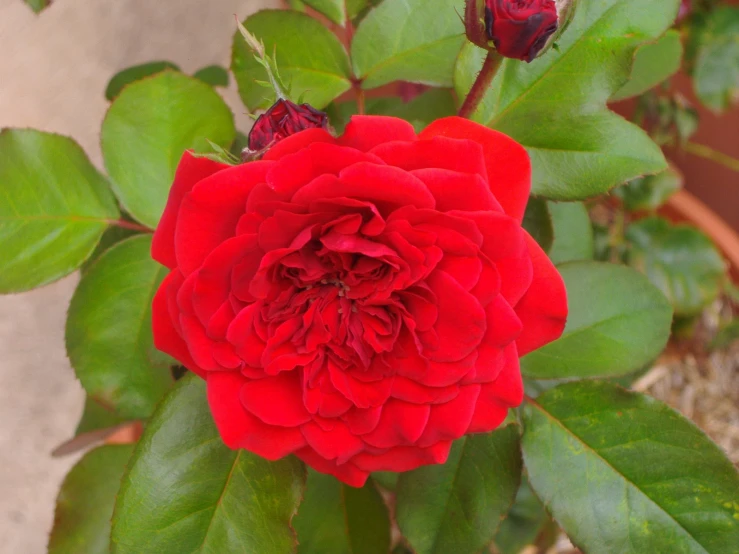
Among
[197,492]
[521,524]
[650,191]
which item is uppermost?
[197,492]

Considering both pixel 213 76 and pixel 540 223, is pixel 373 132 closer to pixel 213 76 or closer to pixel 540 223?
pixel 540 223

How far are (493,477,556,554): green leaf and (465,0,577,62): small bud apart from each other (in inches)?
21.3

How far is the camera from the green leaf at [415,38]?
0.46m

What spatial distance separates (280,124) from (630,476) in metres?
0.31

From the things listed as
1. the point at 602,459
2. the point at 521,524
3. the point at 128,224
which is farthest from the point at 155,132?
the point at 521,524

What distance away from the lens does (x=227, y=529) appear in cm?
39

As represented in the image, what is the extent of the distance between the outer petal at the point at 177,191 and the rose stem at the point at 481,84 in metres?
0.17

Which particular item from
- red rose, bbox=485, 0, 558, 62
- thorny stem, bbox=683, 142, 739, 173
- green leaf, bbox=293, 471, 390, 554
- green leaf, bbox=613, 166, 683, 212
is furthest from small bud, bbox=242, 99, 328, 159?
thorny stem, bbox=683, 142, 739, 173

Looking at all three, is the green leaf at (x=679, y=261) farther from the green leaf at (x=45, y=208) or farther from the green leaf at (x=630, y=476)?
the green leaf at (x=45, y=208)

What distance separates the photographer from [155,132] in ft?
1.56

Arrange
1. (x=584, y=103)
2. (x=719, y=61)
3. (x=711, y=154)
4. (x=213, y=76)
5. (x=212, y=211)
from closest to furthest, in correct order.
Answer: (x=212, y=211) → (x=584, y=103) → (x=213, y=76) → (x=719, y=61) → (x=711, y=154)

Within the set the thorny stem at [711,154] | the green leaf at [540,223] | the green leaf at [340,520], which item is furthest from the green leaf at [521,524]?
the thorny stem at [711,154]

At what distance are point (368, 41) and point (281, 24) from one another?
7 cm

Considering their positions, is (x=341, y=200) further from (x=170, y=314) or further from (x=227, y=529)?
(x=227, y=529)
